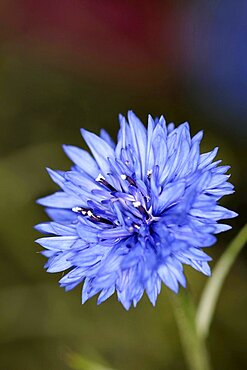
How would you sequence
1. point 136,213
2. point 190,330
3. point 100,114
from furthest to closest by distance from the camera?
point 100,114
point 190,330
point 136,213

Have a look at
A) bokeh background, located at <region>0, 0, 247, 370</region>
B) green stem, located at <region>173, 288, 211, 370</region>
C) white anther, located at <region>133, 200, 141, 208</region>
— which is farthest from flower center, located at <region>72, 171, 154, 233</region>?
bokeh background, located at <region>0, 0, 247, 370</region>

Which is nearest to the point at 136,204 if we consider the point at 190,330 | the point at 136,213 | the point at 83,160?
the point at 136,213

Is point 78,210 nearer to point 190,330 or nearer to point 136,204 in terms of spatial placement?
point 136,204

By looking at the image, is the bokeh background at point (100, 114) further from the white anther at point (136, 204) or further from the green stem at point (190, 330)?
the white anther at point (136, 204)

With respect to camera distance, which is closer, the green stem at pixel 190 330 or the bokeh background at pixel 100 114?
the green stem at pixel 190 330

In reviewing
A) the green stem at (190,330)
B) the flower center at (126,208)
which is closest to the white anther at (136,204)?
the flower center at (126,208)

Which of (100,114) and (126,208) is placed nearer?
(126,208)
